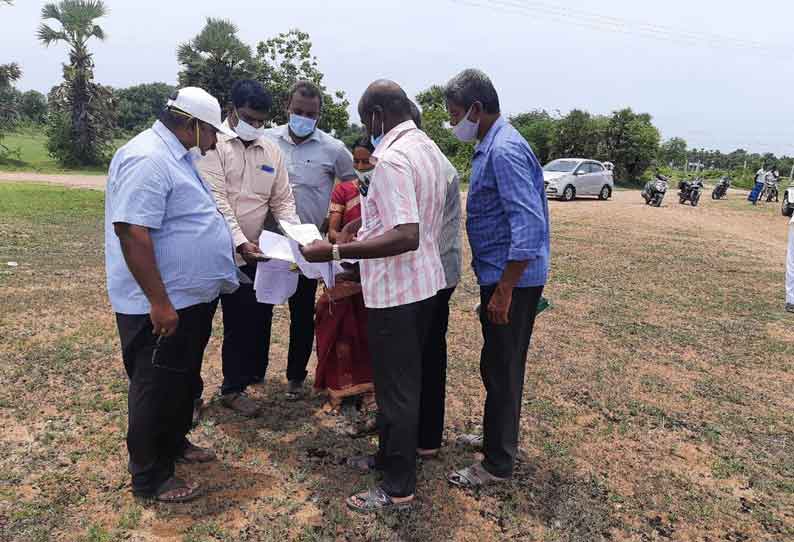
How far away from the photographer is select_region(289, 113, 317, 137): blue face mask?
347 centimetres

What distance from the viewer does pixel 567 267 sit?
833cm

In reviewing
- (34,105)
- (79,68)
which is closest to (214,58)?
(79,68)

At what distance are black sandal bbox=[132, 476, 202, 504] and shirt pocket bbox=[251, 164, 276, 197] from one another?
1.58 m

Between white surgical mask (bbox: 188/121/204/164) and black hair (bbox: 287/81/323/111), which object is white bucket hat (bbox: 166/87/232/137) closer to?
white surgical mask (bbox: 188/121/204/164)

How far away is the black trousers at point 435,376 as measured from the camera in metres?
2.86

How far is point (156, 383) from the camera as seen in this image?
2.44m

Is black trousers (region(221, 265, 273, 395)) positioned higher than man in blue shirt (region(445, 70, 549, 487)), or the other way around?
man in blue shirt (region(445, 70, 549, 487))

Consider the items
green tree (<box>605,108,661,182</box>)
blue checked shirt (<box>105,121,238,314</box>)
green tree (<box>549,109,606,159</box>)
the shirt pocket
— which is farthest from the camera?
green tree (<box>549,109,606,159</box>)

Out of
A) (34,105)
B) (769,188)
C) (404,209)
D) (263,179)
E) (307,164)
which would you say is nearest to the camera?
(404,209)

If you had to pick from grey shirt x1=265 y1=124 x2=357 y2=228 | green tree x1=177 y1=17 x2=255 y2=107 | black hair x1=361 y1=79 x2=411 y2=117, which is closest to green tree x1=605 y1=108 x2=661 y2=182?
green tree x1=177 y1=17 x2=255 y2=107

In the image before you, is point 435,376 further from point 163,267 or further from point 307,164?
point 307,164

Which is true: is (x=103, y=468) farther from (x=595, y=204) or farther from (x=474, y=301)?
(x=595, y=204)

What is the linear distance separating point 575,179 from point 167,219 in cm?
1790

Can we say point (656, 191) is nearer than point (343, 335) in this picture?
No
